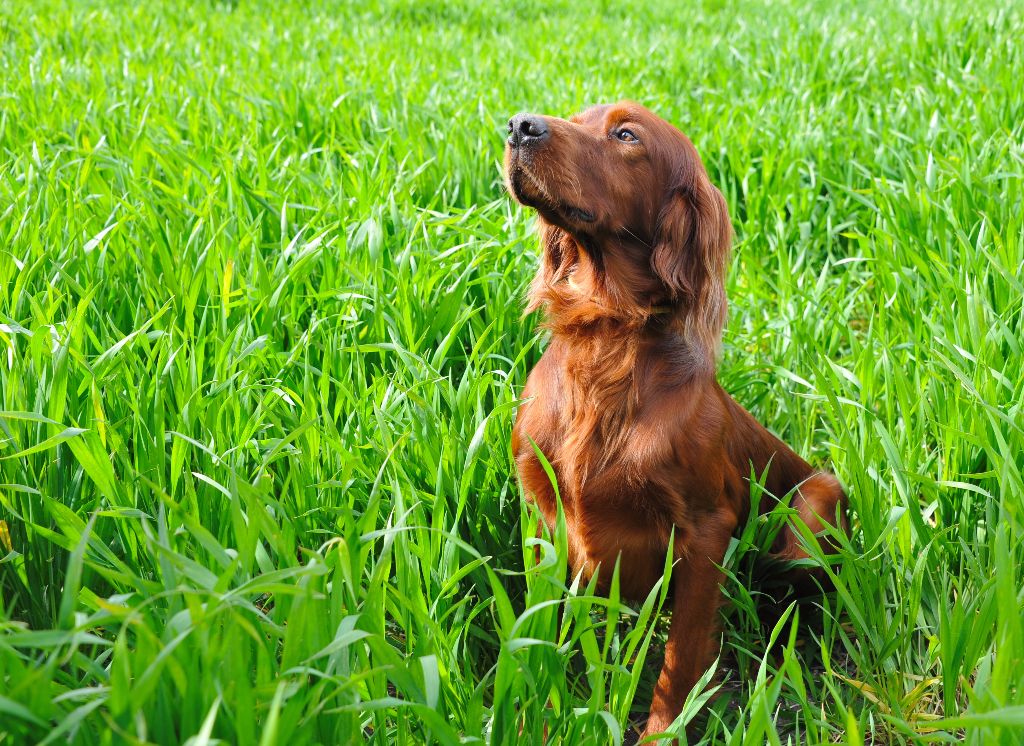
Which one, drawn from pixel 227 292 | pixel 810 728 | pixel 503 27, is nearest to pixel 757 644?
pixel 810 728

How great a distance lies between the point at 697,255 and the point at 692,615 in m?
0.67

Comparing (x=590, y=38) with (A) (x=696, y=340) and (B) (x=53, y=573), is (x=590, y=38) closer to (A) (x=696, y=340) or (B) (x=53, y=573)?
(A) (x=696, y=340)

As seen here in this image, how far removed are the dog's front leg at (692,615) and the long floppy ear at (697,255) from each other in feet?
1.12

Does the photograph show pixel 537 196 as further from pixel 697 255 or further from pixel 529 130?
pixel 697 255

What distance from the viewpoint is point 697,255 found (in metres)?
1.87

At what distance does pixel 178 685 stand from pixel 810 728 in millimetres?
859

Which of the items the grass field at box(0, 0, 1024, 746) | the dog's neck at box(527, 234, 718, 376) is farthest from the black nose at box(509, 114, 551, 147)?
the grass field at box(0, 0, 1024, 746)

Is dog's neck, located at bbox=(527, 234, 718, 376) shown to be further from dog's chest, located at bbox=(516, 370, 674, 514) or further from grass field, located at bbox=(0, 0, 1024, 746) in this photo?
grass field, located at bbox=(0, 0, 1024, 746)

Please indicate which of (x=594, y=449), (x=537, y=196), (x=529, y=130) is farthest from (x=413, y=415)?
(x=529, y=130)

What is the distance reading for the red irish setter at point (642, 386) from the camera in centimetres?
172

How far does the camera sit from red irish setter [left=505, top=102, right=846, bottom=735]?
1.72 metres

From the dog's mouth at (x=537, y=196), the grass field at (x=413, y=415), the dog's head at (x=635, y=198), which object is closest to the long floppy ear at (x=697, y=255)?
the dog's head at (x=635, y=198)

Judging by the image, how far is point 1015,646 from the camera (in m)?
1.22

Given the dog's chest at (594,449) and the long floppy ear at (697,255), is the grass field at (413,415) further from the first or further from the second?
the long floppy ear at (697,255)
